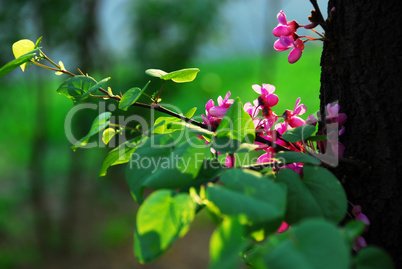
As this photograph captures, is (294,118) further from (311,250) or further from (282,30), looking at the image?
(311,250)

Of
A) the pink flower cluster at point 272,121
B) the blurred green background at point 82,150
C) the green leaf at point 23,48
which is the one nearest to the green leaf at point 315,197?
the pink flower cluster at point 272,121

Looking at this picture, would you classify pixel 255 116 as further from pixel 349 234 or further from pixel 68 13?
pixel 68 13

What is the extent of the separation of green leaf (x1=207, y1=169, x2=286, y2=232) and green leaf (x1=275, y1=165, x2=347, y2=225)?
7 centimetres

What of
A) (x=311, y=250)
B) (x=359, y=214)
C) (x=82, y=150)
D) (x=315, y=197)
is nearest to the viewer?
(x=311, y=250)

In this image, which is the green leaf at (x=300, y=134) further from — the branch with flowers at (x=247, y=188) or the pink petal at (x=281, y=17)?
the pink petal at (x=281, y=17)

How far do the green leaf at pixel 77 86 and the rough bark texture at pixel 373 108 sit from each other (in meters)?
0.38

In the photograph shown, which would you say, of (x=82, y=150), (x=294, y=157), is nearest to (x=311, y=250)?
(x=294, y=157)

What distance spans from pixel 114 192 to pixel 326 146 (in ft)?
11.6

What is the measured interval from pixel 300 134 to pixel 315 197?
106 mm

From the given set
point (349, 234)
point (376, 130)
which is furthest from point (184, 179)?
point (376, 130)

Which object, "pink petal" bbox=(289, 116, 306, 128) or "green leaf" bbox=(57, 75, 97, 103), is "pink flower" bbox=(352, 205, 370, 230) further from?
"green leaf" bbox=(57, 75, 97, 103)

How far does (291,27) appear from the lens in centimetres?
66

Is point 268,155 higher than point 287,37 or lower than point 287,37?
lower

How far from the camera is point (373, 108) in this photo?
1.98 feet
